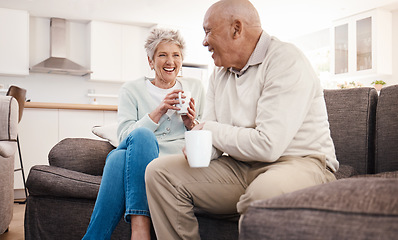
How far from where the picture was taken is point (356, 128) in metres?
1.86

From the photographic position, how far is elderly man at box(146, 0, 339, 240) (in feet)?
4.02

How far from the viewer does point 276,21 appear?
6.99 meters

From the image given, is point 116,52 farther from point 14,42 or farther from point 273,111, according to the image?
point 273,111

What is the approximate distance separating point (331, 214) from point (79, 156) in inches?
65.5

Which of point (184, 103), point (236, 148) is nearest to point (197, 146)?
point (236, 148)

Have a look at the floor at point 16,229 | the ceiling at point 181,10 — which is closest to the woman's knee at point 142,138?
the floor at point 16,229

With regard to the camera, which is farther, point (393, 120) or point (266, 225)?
point (393, 120)

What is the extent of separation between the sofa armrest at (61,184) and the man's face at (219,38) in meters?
0.85

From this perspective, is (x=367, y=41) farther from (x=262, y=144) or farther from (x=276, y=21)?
(x=262, y=144)

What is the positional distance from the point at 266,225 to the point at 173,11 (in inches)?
236

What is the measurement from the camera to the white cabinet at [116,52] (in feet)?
22.9

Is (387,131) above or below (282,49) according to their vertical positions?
below

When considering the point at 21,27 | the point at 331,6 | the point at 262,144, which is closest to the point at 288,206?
the point at 262,144

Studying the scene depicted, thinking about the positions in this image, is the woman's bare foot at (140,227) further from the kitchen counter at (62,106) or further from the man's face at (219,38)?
the kitchen counter at (62,106)
